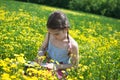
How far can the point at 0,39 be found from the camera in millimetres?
7156

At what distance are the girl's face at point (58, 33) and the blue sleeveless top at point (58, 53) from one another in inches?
8.6

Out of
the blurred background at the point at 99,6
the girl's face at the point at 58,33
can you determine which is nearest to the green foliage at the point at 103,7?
the blurred background at the point at 99,6

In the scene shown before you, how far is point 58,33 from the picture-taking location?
5367mm

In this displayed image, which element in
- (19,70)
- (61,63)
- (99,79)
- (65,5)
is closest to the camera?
(19,70)

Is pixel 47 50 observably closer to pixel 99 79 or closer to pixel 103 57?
pixel 99 79

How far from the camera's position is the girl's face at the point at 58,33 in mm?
5290

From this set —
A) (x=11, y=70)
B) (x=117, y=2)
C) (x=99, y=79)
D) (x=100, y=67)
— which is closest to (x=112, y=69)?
(x=100, y=67)

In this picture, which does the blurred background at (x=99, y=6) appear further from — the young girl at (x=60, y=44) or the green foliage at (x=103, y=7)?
the young girl at (x=60, y=44)

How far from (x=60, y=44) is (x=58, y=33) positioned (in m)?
0.47

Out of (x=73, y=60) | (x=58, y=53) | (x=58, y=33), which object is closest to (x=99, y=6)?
(x=58, y=53)

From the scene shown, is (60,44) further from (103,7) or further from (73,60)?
(103,7)

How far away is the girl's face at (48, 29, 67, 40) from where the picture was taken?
17.4 feet

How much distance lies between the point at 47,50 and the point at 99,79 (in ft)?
3.12

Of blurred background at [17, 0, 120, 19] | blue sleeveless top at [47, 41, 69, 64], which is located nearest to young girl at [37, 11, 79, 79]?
blue sleeveless top at [47, 41, 69, 64]
